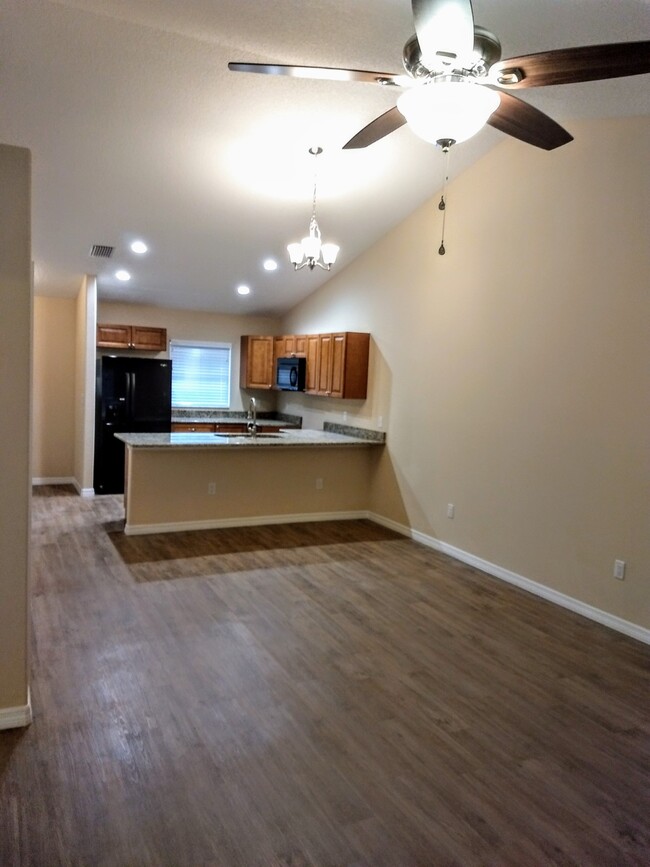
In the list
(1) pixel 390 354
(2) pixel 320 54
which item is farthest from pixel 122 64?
(1) pixel 390 354

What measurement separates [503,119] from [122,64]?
2377mm

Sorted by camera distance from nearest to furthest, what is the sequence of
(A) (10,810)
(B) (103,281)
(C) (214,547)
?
(A) (10,810) < (C) (214,547) < (B) (103,281)

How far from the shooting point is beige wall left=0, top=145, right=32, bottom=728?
→ 233 cm

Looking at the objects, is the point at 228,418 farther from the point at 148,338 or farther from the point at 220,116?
the point at 220,116

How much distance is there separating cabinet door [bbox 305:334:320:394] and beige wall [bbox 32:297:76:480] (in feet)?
10.4

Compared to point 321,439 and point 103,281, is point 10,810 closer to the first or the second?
point 321,439

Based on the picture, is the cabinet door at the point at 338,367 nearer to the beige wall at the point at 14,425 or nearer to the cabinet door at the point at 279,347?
the cabinet door at the point at 279,347

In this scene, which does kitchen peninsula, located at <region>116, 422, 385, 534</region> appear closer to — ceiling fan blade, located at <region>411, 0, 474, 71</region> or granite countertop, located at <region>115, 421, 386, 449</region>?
granite countertop, located at <region>115, 421, 386, 449</region>

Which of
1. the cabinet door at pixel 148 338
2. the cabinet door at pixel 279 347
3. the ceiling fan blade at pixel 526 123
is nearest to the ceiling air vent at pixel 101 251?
the cabinet door at pixel 148 338

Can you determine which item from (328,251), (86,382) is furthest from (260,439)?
(86,382)

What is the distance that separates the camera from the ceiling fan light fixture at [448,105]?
1.93 m

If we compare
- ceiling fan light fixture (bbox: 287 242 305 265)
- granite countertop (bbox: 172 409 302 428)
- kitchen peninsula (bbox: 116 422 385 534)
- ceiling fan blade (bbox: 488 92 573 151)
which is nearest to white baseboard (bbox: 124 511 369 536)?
kitchen peninsula (bbox: 116 422 385 534)

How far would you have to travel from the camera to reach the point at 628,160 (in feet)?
12.4

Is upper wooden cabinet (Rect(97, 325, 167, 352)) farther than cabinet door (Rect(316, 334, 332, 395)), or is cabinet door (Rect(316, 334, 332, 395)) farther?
upper wooden cabinet (Rect(97, 325, 167, 352))
